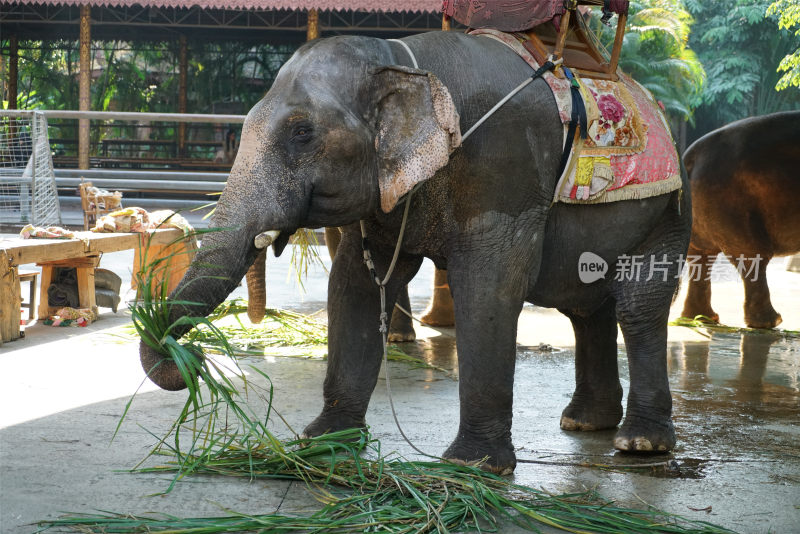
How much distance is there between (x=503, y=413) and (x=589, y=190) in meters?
0.95

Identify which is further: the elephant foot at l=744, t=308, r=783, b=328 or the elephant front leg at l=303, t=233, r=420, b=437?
the elephant foot at l=744, t=308, r=783, b=328

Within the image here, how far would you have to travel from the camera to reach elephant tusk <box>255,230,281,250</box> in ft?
10.6

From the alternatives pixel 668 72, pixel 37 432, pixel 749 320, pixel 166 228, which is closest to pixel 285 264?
pixel 166 228

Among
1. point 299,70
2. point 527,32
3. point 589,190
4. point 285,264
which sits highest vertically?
point 527,32

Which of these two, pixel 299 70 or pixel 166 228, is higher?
pixel 299 70

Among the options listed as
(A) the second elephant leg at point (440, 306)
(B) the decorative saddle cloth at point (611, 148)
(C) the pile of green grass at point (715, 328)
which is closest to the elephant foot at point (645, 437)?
(B) the decorative saddle cloth at point (611, 148)

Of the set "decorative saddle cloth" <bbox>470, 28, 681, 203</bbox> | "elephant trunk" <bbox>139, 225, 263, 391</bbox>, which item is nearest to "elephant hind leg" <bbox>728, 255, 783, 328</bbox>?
"decorative saddle cloth" <bbox>470, 28, 681, 203</bbox>

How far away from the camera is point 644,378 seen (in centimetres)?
420

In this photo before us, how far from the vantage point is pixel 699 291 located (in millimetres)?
8031

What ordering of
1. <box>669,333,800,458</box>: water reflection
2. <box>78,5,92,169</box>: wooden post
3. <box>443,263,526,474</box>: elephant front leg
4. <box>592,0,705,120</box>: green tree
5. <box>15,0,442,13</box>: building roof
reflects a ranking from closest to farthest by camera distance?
<box>443,263,526,474</box>: elephant front leg
<box>669,333,800,458</box>: water reflection
<box>15,0,442,13</box>: building roof
<box>78,5,92,169</box>: wooden post
<box>592,0,705,120</box>: green tree

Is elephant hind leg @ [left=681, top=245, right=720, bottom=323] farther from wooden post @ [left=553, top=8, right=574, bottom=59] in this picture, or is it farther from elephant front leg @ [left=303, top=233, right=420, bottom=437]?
elephant front leg @ [left=303, top=233, right=420, bottom=437]

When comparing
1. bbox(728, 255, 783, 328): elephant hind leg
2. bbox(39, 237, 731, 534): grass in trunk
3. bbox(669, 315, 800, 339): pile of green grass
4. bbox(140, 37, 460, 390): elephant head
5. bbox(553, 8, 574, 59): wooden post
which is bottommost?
bbox(669, 315, 800, 339): pile of green grass

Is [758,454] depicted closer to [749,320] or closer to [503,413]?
[503,413]

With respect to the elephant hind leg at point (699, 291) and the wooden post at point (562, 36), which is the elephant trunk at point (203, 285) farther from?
the elephant hind leg at point (699, 291)
